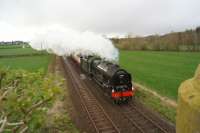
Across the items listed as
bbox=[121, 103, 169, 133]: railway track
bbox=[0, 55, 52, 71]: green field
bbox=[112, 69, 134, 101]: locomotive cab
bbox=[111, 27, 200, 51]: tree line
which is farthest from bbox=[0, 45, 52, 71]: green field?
bbox=[111, 27, 200, 51]: tree line

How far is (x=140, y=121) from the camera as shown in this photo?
15.5 meters

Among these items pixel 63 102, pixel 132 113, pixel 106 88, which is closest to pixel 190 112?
pixel 132 113

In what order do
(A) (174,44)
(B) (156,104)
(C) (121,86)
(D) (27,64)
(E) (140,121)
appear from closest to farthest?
(E) (140,121)
(C) (121,86)
(B) (156,104)
(D) (27,64)
(A) (174,44)

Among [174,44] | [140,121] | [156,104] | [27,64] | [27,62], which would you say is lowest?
[140,121]

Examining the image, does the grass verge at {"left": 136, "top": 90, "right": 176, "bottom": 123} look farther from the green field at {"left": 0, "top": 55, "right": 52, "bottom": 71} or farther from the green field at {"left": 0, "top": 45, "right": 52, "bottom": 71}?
the green field at {"left": 0, "top": 55, "right": 52, "bottom": 71}

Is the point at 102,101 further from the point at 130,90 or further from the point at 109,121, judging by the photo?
the point at 109,121

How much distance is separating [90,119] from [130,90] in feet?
15.8

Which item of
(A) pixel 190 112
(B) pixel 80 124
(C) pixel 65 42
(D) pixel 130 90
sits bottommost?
(B) pixel 80 124

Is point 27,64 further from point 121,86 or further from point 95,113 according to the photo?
point 95,113

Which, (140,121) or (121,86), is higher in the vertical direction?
(121,86)

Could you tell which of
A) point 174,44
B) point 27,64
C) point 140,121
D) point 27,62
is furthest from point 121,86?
point 174,44

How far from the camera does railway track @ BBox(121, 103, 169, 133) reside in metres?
14.0

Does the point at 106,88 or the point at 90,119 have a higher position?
the point at 106,88

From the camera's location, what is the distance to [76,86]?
26.8 metres
